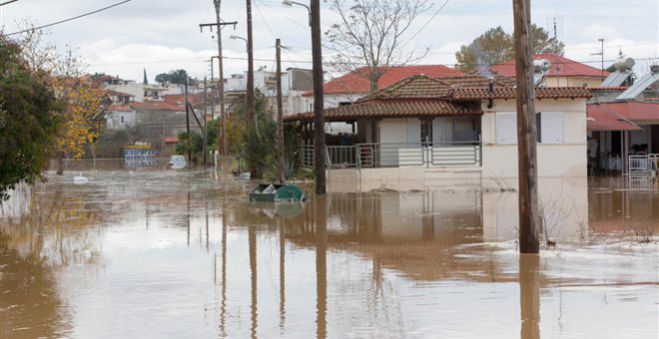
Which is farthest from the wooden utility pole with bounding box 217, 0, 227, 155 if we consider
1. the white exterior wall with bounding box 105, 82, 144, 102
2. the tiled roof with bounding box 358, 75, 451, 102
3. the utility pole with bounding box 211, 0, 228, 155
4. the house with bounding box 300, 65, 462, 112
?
the white exterior wall with bounding box 105, 82, 144, 102

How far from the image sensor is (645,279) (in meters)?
14.6

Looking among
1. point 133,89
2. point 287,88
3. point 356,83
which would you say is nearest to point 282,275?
point 356,83

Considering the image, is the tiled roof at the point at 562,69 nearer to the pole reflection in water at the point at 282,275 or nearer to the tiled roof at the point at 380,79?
the tiled roof at the point at 380,79

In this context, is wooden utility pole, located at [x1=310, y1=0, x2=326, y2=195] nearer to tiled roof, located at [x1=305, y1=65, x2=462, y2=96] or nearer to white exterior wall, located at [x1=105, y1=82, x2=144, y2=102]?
tiled roof, located at [x1=305, y1=65, x2=462, y2=96]

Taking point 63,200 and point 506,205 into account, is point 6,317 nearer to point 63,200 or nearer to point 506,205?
point 506,205

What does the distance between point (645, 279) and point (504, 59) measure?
235 ft

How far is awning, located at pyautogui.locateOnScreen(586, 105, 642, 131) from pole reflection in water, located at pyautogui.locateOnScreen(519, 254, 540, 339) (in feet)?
99.7

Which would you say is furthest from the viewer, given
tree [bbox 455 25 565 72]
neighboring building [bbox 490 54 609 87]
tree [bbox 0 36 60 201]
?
tree [bbox 455 25 565 72]

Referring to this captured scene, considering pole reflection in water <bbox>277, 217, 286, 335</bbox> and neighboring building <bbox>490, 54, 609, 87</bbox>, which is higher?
neighboring building <bbox>490, 54, 609, 87</bbox>

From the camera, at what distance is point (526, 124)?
1709 cm

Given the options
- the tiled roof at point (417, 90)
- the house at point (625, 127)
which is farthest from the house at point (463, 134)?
the house at point (625, 127)

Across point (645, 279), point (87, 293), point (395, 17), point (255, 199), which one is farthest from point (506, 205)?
point (395, 17)

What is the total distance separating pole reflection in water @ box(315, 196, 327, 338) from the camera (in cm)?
1200

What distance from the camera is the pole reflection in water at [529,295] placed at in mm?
11438
